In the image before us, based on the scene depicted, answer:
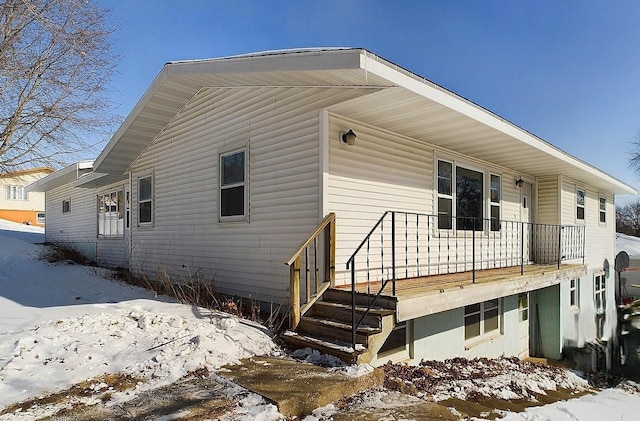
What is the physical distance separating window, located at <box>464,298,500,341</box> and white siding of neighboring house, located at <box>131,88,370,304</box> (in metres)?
4.27

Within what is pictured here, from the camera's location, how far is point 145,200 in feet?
32.4

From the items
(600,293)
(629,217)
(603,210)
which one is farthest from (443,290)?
(629,217)

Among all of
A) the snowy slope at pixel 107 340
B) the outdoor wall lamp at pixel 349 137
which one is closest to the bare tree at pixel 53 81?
the snowy slope at pixel 107 340

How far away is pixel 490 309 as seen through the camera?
349 inches

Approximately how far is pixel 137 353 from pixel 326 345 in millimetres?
2167

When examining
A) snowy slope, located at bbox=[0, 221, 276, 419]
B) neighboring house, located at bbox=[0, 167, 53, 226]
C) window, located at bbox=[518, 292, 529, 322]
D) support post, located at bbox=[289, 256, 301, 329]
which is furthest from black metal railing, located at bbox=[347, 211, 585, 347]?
neighboring house, located at bbox=[0, 167, 53, 226]

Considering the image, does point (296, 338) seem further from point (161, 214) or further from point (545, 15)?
point (545, 15)

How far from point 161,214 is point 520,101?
19456 mm

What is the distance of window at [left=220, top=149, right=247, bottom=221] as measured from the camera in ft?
22.8

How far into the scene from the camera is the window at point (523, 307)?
1002 centimetres

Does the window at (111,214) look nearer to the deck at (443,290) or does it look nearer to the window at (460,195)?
the deck at (443,290)

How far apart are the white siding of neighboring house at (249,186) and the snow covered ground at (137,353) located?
109 cm

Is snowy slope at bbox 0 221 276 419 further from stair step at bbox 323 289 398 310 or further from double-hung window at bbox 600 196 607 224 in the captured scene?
double-hung window at bbox 600 196 607 224

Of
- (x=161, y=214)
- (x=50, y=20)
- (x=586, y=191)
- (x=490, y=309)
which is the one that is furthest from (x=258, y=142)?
(x=586, y=191)
